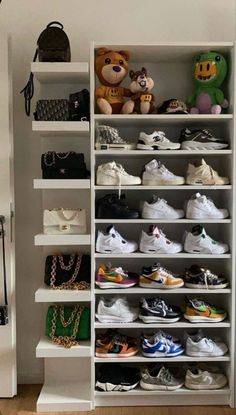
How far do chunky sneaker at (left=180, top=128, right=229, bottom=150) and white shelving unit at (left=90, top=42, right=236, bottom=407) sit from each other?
0.04 meters

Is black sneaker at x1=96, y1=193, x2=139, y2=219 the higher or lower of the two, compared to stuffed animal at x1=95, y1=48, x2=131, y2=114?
lower

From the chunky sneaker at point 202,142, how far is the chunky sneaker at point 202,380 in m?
1.19

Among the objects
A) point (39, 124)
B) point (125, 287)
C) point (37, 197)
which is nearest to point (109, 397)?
point (125, 287)

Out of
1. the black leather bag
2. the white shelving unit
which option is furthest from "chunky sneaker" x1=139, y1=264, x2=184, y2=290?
the black leather bag

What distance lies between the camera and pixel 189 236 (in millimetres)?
2609

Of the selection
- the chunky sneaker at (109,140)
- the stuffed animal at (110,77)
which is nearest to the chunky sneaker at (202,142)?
the chunky sneaker at (109,140)

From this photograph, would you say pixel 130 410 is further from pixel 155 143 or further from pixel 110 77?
pixel 110 77

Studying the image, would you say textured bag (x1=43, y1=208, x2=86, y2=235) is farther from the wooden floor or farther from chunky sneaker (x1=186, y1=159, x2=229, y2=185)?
the wooden floor

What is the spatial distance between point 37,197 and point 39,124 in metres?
0.51

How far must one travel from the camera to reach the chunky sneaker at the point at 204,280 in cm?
258

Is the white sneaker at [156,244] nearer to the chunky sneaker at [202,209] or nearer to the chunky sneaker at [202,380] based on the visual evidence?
the chunky sneaker at [202,209]

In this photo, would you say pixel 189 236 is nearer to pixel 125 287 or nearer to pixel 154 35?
pixel 125 287

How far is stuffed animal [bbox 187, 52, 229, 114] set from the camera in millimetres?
2582

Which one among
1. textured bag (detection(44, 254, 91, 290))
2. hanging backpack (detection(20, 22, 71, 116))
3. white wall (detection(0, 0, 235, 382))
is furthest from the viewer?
white wall (detection(0, 0, 235, 382))
